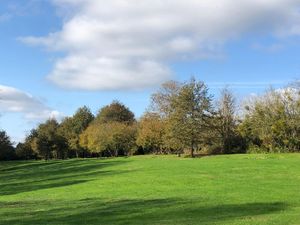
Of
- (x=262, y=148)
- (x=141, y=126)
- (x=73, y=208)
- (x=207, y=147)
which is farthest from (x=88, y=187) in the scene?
(x=141, y=126)

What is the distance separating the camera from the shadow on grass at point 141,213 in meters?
13.4

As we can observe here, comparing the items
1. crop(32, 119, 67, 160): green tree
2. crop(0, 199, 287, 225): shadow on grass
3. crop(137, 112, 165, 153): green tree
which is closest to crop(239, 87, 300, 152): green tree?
crop(137, 112, 165, 153): green tree

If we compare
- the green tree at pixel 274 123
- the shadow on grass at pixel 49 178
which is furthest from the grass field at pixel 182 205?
the green tree at pixel 274 123

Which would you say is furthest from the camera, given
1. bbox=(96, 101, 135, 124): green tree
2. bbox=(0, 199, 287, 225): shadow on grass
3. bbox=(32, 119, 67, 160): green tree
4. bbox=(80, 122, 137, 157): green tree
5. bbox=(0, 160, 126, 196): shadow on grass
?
bbox=(96, 101, 135, 124): green tree

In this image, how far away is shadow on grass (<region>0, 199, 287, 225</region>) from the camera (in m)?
13.4

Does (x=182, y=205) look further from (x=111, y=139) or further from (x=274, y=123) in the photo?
(x=111, y=139)

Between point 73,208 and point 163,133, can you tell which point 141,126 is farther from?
point 73,208

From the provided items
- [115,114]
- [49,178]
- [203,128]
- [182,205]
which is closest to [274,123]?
[203,128]

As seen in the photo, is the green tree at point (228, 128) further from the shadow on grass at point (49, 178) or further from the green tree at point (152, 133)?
the shadow on grass at point (49, 178)

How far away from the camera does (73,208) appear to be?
57.1 feet

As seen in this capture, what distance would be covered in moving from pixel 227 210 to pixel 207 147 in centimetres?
6404

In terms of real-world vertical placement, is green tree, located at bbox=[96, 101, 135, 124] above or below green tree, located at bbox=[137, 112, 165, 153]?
above

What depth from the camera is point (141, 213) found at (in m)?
14.9

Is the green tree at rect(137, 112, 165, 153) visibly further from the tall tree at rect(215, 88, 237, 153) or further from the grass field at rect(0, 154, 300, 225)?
the grass field at rect(0, 154, 300, 225)
